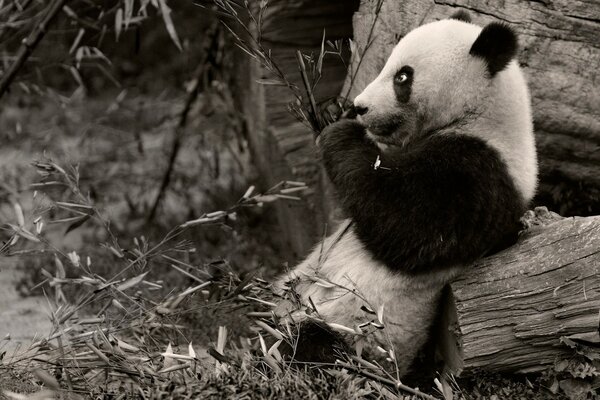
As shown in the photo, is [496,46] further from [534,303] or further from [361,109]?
[534,303]

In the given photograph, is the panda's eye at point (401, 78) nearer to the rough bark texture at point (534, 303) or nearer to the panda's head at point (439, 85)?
the panda's head at point (439, 85)

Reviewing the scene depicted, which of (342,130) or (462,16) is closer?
(342,130)

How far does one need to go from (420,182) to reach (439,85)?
1.51 feet

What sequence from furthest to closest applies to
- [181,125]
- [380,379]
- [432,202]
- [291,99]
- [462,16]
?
[181,125]
[291,99]
[462,16]
[432,202]
[380,379]

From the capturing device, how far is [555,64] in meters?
3.85

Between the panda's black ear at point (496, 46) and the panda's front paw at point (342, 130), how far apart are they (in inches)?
21.4

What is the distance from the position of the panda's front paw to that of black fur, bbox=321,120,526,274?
0.51 ft

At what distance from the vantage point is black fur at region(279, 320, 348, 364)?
10.6 feet

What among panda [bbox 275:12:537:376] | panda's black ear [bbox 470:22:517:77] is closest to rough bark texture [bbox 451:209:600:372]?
panda [bbox 275:12:537:376]

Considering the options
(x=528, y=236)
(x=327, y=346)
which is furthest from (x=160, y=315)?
(x=528, y=236)

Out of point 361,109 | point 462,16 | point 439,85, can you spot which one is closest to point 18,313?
point 361,109

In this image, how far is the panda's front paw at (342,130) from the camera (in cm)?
336

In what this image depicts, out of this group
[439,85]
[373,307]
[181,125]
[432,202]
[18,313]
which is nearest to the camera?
[432,202]

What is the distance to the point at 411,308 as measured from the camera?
3.27 m
